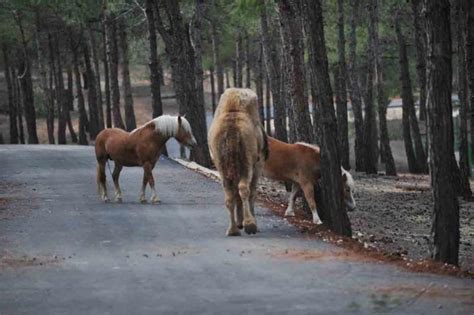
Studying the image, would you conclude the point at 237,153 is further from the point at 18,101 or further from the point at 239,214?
the point at 18,101

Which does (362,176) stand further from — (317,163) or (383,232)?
(317,163)

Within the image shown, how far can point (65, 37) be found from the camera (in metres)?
59.3

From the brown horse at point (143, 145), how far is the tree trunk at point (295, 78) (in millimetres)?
2127

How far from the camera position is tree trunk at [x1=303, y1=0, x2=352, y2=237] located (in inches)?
600

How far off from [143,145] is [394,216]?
23.7 ft

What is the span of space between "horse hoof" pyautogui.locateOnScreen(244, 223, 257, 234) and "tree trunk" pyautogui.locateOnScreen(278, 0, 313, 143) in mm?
5201

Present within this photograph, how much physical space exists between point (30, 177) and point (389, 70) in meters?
36.1

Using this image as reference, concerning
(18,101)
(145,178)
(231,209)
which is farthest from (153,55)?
(18,101)

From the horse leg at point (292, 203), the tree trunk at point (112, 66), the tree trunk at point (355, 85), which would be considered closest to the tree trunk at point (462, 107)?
the tree trunk at point (355, 85)

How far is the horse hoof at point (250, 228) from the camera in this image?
47.8ft

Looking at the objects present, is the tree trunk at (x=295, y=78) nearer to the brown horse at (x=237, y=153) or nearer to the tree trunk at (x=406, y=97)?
the brown horse at (x=237, y=153)

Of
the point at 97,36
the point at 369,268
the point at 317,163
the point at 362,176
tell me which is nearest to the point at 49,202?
the point at 317,163

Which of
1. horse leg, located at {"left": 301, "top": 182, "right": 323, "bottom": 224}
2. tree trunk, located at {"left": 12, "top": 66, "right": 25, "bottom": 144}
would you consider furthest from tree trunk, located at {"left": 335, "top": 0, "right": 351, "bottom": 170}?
tree trunk, located at {"left": 12, "top": 66, "right": 25, "bottom": 144}

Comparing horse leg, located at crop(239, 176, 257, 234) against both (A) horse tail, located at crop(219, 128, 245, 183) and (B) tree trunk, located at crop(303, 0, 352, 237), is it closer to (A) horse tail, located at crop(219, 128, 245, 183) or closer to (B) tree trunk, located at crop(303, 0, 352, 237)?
(A) horse tail, located at crop(219, 128, 245, 183)
